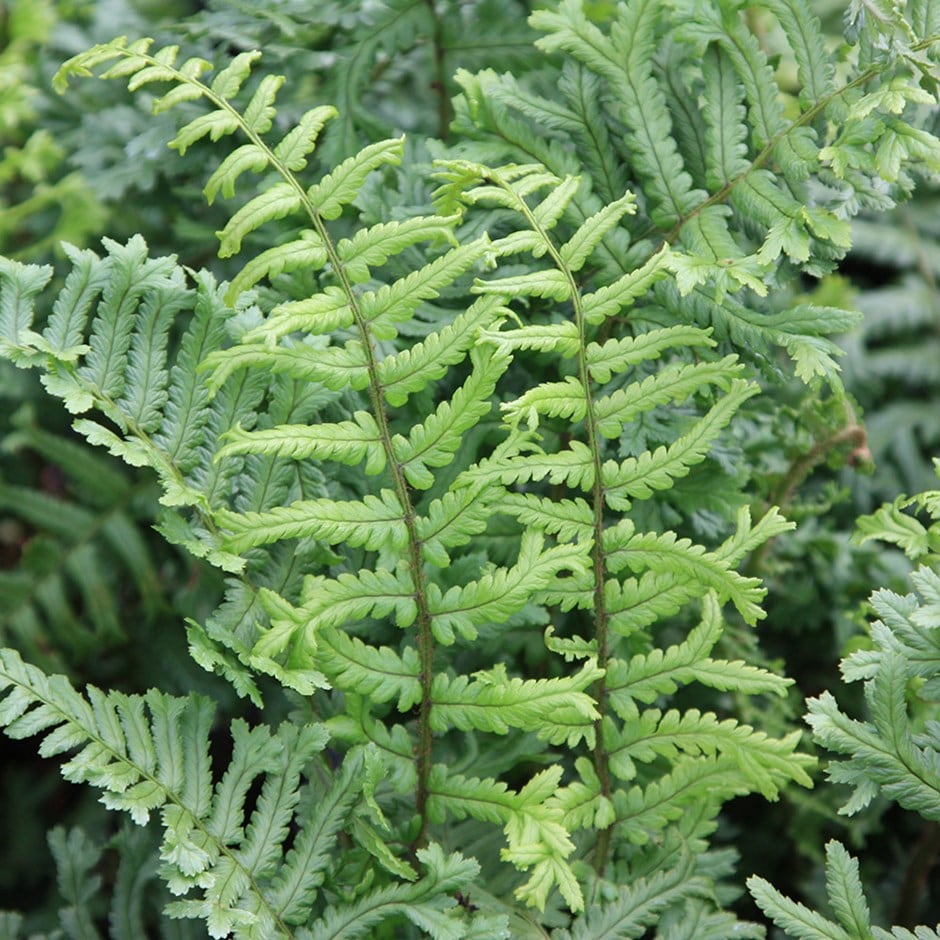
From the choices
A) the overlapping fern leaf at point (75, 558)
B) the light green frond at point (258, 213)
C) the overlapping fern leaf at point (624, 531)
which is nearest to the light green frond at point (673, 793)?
the overlapping fern leaf at point (624, 531)

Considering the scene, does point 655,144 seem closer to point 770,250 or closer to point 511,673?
point 770,250

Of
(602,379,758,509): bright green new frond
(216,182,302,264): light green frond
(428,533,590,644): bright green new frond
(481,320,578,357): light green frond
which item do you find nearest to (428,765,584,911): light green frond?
(428,533,590,644): bright green new frond

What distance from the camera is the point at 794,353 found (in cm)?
86

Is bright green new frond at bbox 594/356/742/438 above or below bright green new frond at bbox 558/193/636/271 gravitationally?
below

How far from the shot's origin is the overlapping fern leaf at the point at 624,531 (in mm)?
802

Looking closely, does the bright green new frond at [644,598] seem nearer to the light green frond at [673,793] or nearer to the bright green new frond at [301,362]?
the light green frond at [673,793]

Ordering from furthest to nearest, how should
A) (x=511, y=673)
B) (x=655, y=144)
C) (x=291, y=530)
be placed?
(x=511, y=673)
(x=655, y=144)
(x=291, y=530)

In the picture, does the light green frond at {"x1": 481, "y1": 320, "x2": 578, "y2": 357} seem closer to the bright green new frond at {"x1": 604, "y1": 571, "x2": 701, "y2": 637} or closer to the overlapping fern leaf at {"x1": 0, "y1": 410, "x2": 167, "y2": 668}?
the bright green new frond at {"x1": 604, "y1": 571, "x2": 701, "y2": 637}

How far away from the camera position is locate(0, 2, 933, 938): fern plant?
2.59ft

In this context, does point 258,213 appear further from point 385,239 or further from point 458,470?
point 458,470

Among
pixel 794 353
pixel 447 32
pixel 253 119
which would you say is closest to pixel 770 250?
pixel 794 353

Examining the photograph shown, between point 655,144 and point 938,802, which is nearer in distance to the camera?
point 938,802

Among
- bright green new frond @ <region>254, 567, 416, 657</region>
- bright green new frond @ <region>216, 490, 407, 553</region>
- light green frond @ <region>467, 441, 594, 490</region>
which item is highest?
light green frond @ <region>467, 441, 594, 490</region>

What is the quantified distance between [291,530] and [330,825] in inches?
9.9
